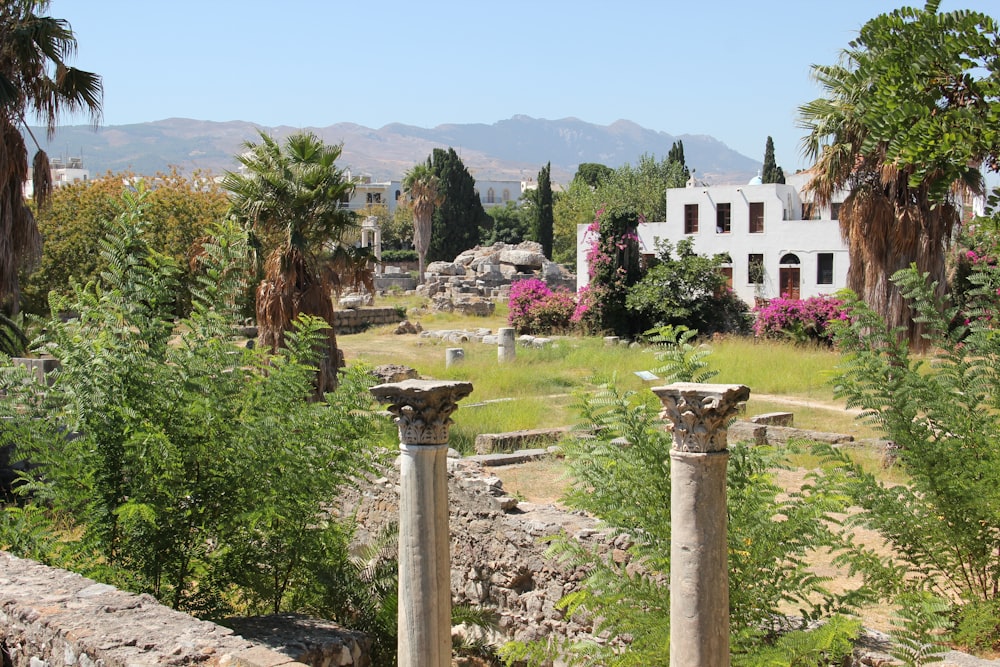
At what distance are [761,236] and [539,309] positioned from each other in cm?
789

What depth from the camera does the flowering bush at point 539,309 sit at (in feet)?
102

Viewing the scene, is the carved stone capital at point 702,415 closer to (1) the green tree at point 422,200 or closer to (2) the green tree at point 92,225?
(2) the green tree at point 92,225

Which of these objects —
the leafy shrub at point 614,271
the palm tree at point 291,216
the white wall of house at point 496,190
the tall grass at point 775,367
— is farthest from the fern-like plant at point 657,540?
the white wall of house at point 496,190

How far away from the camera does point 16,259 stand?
14305 mm

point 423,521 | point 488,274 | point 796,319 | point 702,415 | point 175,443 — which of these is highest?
point 702,415

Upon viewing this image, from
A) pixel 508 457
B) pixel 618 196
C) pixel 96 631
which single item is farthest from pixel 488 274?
pixel 96 631

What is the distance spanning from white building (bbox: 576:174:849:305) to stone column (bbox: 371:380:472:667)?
25549mm

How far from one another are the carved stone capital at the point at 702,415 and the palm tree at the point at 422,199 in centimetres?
5158

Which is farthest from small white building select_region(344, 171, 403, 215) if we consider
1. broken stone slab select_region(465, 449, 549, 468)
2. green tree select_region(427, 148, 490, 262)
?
broken stone slab select_region(465, 449, 549, 468)

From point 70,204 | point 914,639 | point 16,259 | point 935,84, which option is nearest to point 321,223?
point 16,259

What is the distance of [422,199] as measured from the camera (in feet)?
188

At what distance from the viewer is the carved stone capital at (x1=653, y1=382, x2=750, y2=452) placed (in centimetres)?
519

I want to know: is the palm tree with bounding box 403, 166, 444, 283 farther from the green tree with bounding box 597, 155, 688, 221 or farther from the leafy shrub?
the leafy shrub

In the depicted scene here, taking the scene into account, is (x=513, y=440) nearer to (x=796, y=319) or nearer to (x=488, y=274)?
Answer: (x=796, y=319)
